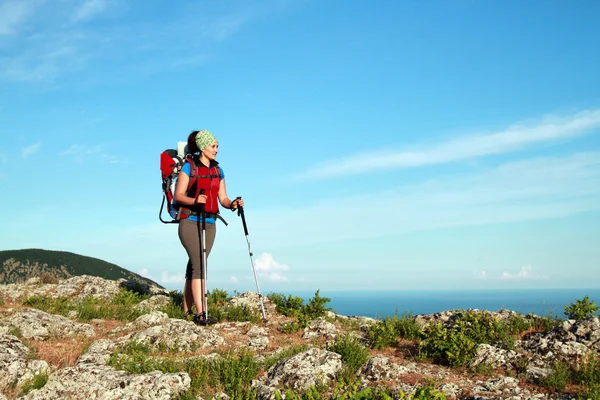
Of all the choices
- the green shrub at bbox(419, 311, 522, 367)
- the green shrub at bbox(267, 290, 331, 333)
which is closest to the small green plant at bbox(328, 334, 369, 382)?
the green shrub at bbox(419, 311, 522, 367)

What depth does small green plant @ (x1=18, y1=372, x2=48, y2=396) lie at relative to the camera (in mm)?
7256

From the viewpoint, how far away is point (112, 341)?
9.20 m

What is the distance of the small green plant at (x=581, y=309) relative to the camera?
939cm

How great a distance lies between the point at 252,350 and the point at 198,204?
11.7ft

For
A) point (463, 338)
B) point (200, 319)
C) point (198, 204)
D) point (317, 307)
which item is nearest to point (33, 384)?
point (200, 319)

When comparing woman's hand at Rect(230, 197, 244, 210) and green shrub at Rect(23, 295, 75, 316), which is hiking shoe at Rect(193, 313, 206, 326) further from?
green shrub at Rect(23, 295, 75, 316)

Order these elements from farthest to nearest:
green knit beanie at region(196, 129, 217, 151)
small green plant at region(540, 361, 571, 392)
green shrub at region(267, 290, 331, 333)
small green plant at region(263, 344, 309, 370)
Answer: green knit beanie at region(196, 129, 217, 151) < green shrub at region(267, 290, 331, 333) < small green plant at region(263, 344, 309, 370) < small green plant at region(540, 361, 571, 392)

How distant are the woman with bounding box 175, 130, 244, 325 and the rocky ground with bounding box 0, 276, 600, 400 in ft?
3.43

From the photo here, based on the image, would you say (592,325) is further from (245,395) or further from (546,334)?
(245,395)

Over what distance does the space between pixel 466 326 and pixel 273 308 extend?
5503 mm

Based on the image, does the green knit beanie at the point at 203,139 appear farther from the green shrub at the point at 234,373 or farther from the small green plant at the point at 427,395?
the small green plant at the point at 427,395

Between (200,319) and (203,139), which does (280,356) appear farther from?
(203,139)

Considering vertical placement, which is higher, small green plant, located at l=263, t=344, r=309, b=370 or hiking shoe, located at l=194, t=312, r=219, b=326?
hiking shoe, located at l=194, t=312, r=219, b=326

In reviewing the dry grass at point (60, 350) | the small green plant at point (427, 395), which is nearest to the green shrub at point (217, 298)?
the dry grass at point (60, 350)
